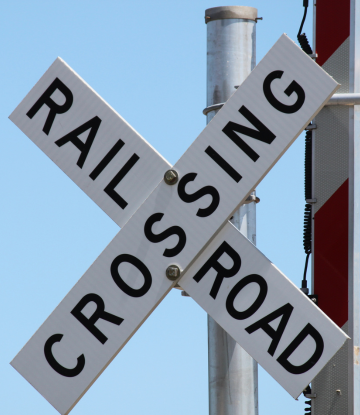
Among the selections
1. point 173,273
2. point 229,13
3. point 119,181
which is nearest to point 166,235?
point 173,273

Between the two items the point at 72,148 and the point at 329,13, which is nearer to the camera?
the point at 72,148

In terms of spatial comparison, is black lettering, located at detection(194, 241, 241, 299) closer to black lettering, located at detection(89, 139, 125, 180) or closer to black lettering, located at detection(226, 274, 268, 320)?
black lettering, located at detection(226, 274, 268, 320)

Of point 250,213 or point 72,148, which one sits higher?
point 250,213

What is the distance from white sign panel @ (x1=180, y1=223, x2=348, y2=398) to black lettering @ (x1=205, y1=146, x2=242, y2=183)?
14 cm

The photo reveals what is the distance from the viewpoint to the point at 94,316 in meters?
1.83

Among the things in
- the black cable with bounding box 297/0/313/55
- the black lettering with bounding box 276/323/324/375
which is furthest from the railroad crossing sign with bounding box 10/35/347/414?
the black cable with bounding box 297/0/313/55

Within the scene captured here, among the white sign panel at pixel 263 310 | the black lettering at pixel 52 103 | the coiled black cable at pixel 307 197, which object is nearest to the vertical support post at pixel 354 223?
the coiled black cable at pixel 307 197

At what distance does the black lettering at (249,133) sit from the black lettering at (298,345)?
48 centimetres

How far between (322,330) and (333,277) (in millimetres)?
534

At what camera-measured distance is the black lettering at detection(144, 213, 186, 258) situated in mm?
1811

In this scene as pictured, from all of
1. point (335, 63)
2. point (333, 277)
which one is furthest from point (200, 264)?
point (335, 63)

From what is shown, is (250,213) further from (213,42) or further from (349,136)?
(213,42)

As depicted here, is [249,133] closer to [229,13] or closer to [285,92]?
[285,92]

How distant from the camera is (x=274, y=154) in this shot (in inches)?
70.7
